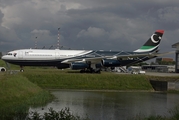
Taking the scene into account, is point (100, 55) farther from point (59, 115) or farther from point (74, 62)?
point (59, 115)

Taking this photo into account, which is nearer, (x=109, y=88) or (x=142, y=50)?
(x=109, y=88)

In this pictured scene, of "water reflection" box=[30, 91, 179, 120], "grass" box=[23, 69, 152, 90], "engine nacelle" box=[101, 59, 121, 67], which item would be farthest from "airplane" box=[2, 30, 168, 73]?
"water reflection" box=[30, 91, 179, 120]

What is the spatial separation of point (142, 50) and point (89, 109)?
37.8 metres

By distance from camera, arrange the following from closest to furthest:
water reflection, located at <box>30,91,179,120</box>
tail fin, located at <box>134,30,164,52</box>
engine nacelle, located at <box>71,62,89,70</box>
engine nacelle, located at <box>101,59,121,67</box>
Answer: water reflection, located at <box>30,91,179,120</box>
engine nacelle, located at <box>71,62,89,70</box>
engine nacelle, located at <box>101,59,121,67</box>
tail fin, located at <box>134,30,164,52</box>

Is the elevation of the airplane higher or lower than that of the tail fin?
lower

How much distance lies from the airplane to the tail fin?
4672 millimetres

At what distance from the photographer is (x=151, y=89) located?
50000 millimetres

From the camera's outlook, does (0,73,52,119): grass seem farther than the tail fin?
No

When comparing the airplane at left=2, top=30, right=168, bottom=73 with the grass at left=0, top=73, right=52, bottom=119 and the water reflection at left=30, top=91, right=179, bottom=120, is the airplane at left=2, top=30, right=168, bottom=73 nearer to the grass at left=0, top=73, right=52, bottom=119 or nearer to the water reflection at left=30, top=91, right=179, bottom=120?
the grass at left=0, top=73, right=52, bottom=119

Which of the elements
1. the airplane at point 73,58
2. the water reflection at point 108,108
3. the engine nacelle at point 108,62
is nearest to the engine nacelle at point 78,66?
the airplane at point 73,58

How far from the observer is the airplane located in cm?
5294

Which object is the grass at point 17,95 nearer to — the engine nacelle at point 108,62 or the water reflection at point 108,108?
the water reflection at point 108,108

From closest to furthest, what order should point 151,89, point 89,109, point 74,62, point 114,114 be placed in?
1. point 114,114
2. point 89,109
3. point 151,89
4. point 74,62

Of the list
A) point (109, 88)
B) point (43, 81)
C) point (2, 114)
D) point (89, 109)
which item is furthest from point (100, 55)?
point (2, 114)
